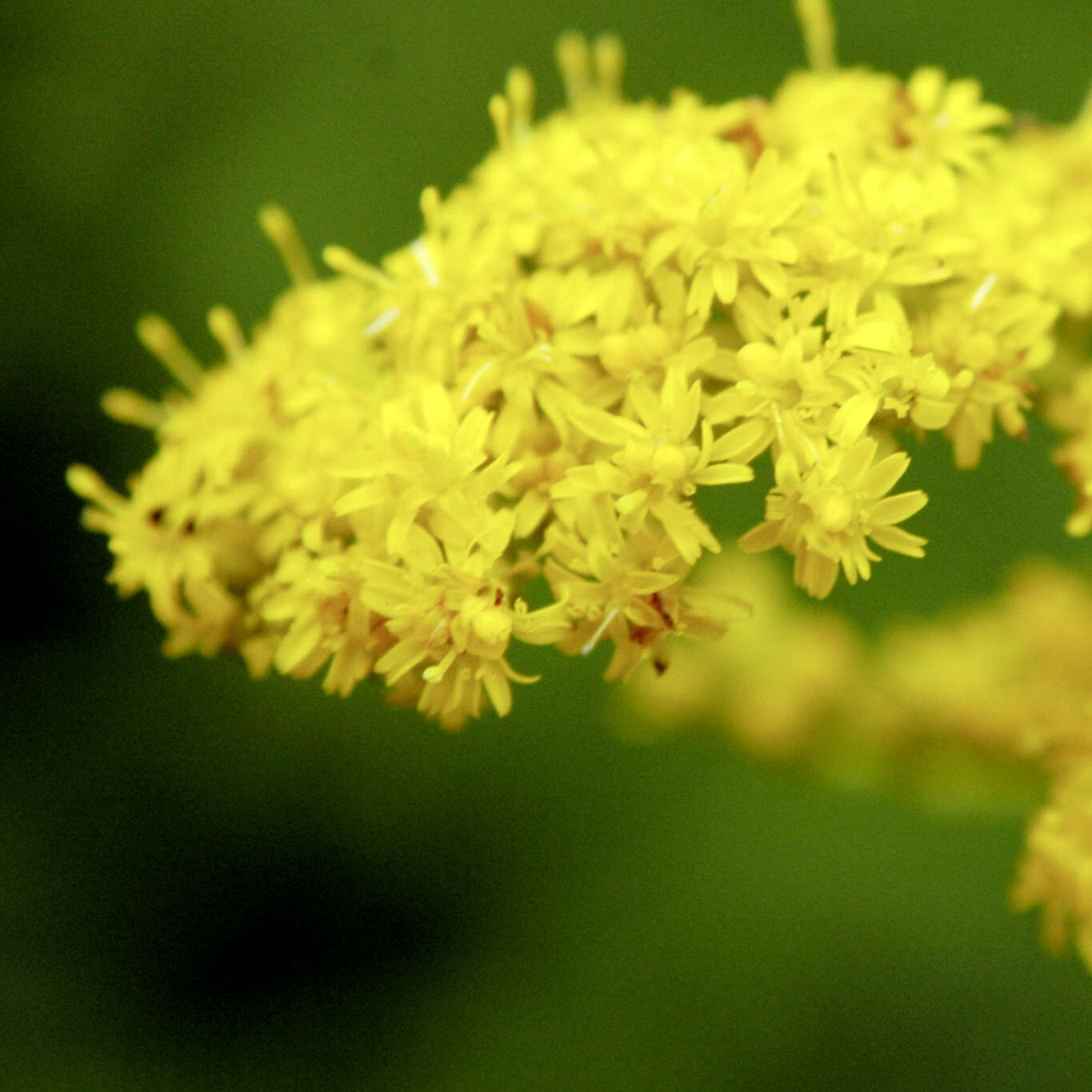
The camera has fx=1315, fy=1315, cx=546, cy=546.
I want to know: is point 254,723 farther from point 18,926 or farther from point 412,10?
point 412,10

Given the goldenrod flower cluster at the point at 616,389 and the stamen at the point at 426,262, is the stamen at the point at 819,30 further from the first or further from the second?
the stamen at the point at 426,262

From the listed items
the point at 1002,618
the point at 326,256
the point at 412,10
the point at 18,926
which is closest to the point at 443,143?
the point at 412,10

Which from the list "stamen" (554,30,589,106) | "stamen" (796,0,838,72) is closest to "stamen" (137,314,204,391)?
"stamen" (554,30,589,106)

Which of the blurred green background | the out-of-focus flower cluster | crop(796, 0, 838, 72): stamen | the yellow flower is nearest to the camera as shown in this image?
the yellow flower

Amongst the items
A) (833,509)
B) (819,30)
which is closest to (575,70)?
(819,30)

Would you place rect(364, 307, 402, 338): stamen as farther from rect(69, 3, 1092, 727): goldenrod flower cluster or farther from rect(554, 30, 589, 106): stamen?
rect(554, 30, 589, 106): stamen

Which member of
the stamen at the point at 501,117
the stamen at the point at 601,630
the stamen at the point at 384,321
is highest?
the stamen at the point at 501,117

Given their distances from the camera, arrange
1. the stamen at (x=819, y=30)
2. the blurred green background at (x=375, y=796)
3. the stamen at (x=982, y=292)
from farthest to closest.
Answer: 1. the blurred green background at (x=375, y=796)
2. the stamen at (x=819, y=30)
3. the stamen at (x=982, y=292)

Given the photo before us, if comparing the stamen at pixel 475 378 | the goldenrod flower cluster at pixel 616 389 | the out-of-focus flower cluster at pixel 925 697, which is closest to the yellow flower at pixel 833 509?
the goldenrod flower cluster at pixel 616 389
